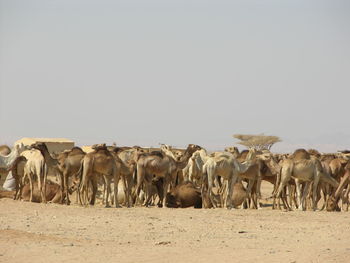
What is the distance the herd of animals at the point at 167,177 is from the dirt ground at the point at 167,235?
59.6 inches

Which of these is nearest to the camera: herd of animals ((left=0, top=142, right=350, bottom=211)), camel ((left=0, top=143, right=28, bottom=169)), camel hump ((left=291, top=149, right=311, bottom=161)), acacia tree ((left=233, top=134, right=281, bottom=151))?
herd of animals ((left=0, top=142, right=350, bottom=211))

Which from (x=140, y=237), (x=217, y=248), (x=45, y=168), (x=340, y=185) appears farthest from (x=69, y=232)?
(x=340, y=185)

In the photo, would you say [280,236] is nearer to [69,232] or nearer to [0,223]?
[69,232]

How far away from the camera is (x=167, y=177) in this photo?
2434 cm

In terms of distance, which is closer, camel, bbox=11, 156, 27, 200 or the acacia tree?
camel, bbox=11, 156, 27, 200

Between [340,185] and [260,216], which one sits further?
[340,185]

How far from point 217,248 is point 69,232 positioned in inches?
134

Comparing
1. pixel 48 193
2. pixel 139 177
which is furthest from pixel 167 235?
pixel 48 193

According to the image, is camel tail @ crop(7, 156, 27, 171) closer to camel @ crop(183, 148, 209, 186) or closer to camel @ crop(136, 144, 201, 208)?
camel @ crop(136, 144, 201, 208)

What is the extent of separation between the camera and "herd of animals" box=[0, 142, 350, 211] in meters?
23.2

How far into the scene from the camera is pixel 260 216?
2052 cm

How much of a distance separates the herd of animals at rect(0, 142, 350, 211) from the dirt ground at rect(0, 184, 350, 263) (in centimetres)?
151

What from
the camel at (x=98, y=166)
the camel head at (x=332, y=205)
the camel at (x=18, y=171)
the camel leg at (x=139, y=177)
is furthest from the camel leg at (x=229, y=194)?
the camel at (x=18, y=171)

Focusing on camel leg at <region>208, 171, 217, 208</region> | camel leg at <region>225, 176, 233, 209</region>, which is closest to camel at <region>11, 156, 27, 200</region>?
camel leg at <region>208, 171, 217, 208</region>
